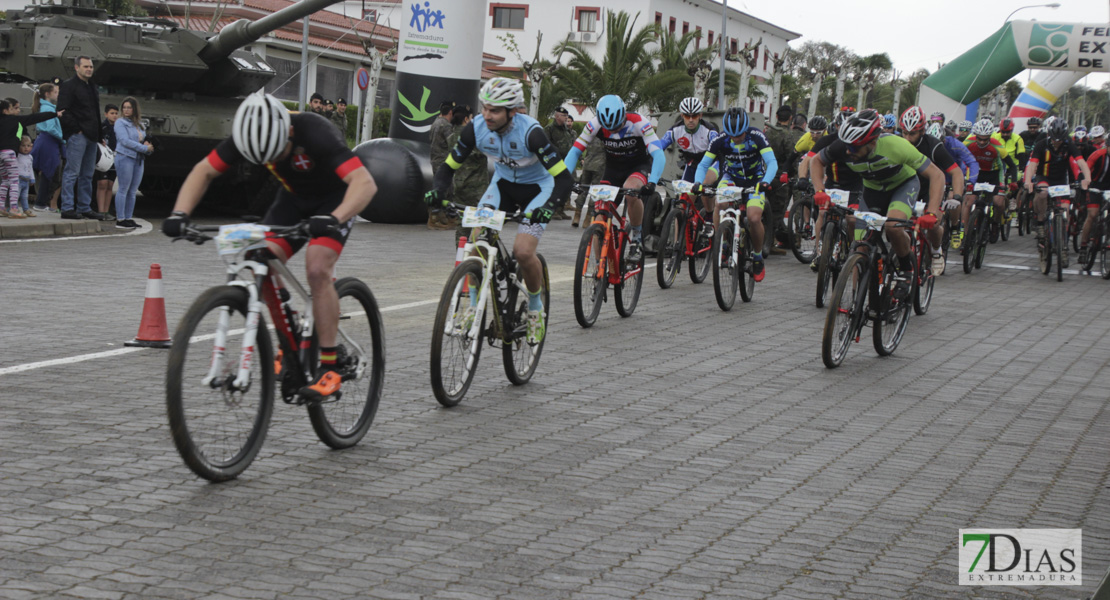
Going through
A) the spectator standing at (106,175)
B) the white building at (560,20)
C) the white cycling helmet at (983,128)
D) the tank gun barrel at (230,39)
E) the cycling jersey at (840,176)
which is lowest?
the spectator standing at (106,175)

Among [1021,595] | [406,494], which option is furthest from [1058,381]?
[406,494]

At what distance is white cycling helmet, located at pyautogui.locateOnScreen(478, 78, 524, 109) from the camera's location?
328 inches

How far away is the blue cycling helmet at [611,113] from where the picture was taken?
37.8 ft

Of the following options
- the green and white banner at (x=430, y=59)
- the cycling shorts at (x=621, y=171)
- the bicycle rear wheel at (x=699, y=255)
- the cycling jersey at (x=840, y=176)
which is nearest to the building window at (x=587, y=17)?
the green and white banner at (x=430, y=59)

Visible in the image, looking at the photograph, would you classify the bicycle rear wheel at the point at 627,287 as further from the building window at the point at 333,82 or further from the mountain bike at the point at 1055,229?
the building window at the point at 333,82

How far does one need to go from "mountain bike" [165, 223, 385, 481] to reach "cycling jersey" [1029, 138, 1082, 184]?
1469cm

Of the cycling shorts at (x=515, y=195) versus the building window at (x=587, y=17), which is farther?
the building window at (x=587, y=17)

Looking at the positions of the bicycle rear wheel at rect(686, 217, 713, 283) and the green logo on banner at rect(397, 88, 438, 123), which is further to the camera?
the green logo on banner at rect(397, 88, 438, 123)

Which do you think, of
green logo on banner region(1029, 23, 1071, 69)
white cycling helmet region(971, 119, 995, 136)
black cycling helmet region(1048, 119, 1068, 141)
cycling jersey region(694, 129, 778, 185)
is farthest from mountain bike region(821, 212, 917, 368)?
green logo on banner region(1029, 23, 1071, 69)

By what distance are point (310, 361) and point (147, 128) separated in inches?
580

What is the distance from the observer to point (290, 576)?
4.61 m

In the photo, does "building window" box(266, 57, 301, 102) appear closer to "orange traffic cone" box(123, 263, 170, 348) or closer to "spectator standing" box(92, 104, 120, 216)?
"spectator standing" box(92, 104, 120, 216)

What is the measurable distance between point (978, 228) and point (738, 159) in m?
6.24

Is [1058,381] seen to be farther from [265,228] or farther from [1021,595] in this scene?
[265,228]
